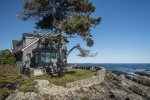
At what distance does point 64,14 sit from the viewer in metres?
37.2

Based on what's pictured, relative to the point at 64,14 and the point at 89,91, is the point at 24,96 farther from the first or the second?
the point at 64,14

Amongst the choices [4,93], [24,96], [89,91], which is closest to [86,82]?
[89,91]

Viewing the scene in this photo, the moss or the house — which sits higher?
the house

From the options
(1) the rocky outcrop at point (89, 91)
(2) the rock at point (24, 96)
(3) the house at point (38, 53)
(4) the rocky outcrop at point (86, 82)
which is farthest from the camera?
(3) the house at point (38, 53)

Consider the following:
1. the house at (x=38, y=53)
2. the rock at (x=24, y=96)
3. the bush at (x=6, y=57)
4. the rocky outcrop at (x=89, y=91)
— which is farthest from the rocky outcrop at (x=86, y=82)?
the bush at (x=6, y=57)

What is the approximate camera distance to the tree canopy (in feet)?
110

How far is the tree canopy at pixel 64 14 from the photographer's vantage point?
1315 inches

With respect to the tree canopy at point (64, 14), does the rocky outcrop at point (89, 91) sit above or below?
below

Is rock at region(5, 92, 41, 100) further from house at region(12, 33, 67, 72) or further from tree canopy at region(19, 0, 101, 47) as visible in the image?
house at region(12, 33, 67, 72)

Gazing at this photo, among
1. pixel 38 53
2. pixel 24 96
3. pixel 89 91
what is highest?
pixel 38 53

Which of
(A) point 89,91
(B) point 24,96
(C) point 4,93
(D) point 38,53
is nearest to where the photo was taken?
(B) point 24,96

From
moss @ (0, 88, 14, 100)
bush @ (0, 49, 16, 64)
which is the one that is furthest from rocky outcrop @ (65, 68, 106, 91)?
bush @ (0, 49, 16, 64)

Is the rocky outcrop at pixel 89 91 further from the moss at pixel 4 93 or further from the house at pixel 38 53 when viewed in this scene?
the house at pixel 38 53

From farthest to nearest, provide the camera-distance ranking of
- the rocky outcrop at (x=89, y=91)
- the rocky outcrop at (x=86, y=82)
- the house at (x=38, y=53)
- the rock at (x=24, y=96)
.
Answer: the house at (x=38, y=53) < the rocky outcrop at (x=86, y=82) < the rocky outcrop at (x=89, y=91) < the rock at (x=24, y=96)
